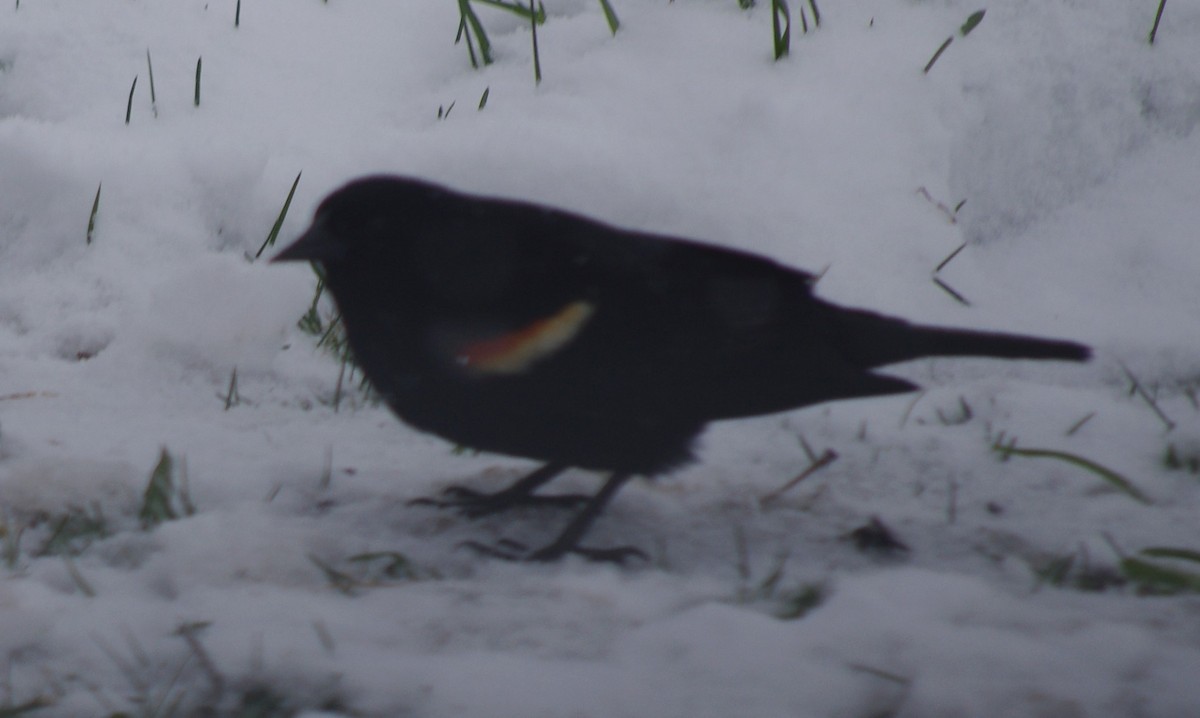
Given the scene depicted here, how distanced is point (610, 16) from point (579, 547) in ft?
7.65

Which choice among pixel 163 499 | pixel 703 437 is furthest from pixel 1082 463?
pixel 163 499

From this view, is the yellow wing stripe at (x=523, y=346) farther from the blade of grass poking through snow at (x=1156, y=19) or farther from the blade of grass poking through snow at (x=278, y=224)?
the blade of grass poking through snow at (x=1156, y=19)

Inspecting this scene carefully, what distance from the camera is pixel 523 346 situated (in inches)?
74.9

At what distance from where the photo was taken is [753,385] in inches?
78.4

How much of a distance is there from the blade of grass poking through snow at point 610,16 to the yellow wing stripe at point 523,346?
83.5 inches

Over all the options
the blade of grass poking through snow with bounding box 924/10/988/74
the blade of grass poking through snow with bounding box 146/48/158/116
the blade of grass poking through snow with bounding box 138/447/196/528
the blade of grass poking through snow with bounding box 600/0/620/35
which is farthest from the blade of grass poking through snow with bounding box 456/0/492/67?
the blade of grass poking through snow with bounding box 138/447/196/528

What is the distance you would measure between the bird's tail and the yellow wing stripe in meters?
0.49

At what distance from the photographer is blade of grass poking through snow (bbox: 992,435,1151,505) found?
2.11 meters

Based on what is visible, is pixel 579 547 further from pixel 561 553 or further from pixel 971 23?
pixel 971 23

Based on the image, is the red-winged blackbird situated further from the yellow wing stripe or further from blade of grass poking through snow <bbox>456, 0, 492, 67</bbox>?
blade of grass poking through snow <bbox>456, 0, 492, 67</bbox>

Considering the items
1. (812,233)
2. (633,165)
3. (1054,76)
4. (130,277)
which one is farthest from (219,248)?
(1054,76)

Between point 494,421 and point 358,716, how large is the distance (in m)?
0.65

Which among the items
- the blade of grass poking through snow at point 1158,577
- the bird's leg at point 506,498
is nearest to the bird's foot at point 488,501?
the bird's leg at point 506,498

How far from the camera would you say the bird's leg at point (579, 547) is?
192 centimetres
